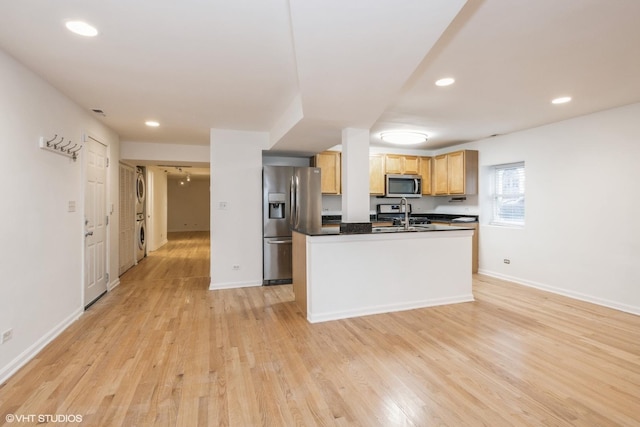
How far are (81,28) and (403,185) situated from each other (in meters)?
5.16

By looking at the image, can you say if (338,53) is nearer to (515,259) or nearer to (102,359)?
(102,359)

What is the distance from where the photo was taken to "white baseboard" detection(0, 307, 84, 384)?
7.22 feet

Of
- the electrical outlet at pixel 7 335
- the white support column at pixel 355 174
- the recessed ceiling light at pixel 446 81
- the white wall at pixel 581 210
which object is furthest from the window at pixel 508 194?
the electrical outlet at pixel 7 335

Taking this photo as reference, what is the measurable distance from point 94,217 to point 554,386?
4.97 metres

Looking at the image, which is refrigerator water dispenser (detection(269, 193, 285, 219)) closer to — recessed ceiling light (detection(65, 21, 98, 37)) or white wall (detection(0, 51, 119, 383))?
white wall (detection(0, 51, 119, 383))

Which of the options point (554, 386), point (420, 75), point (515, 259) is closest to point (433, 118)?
point (420, 75)

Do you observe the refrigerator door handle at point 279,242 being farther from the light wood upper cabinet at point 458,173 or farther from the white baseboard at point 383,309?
the light wood upper cabinet at point 458,173

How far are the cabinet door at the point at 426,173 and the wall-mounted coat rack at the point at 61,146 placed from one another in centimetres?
551

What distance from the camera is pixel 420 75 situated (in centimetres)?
271

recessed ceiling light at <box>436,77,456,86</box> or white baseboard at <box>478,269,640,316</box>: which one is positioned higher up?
recessed ceiling light at <box>436,77,456,86</box>

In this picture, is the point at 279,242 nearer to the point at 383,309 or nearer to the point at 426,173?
the point at 383,309

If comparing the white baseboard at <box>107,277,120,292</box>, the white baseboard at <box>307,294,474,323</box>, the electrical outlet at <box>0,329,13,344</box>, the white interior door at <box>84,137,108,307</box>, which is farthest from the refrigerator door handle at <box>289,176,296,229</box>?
the electrical outlet at <box>0,329,13,344</box>

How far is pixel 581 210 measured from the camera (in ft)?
13.2

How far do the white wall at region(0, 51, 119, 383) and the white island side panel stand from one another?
2.40 m
